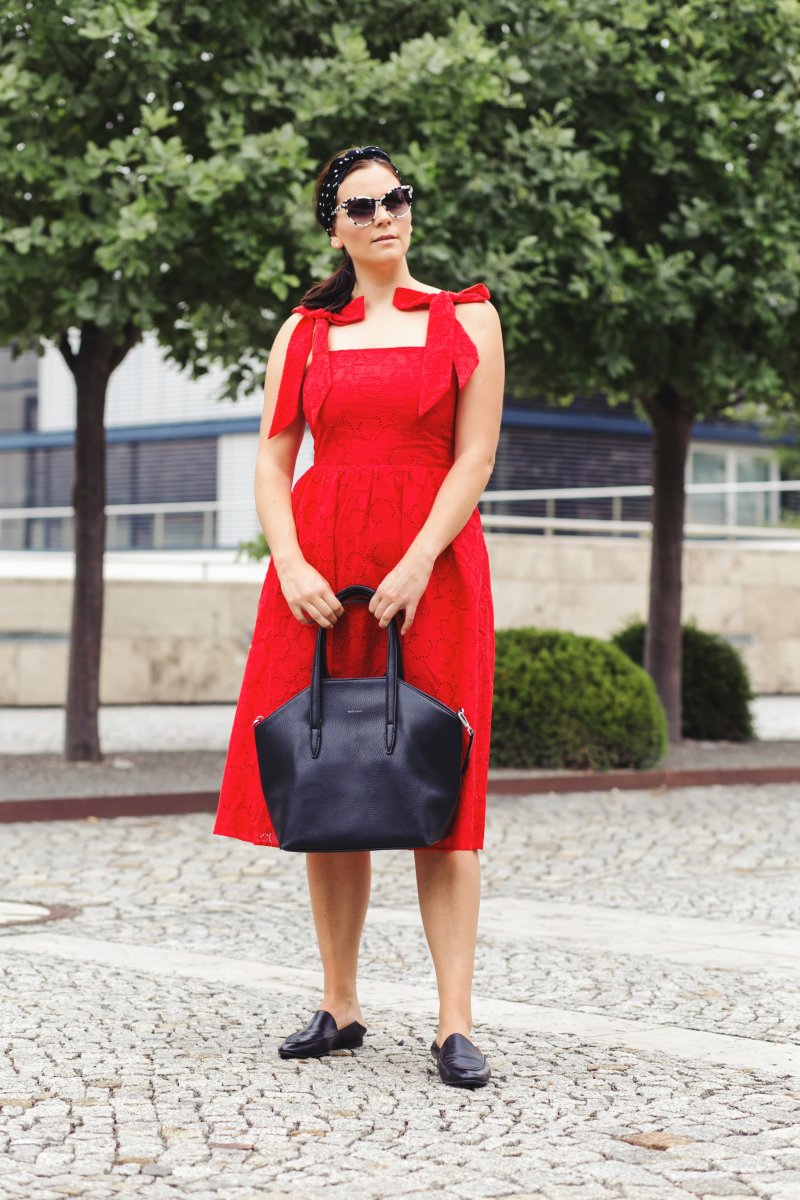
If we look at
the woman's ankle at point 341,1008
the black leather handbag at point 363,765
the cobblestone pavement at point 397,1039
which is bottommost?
the cobblestone pavement at point 397,1039

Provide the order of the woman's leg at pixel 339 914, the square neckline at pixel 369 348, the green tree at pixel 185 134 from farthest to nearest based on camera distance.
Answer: the green tree at pixel 185 134 < the woman's leg at pixel 339 914 < the square neckline at pixel 369 348

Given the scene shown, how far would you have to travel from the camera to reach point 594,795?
12328 mm

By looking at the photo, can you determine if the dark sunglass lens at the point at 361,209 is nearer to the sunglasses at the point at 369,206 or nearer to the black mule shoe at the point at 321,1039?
the sunglasses at the point at 369,206

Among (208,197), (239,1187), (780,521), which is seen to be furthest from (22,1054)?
(780,521)

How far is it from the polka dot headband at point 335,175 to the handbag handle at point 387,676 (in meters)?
0.99

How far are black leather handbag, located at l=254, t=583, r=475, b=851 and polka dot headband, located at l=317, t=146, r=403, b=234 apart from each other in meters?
1.17

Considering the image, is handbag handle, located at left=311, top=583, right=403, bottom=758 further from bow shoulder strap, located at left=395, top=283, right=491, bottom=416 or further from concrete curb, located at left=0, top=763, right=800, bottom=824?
concrete curb, located at left=0, top=763, right=800, bottom=824

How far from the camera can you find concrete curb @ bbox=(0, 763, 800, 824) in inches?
416

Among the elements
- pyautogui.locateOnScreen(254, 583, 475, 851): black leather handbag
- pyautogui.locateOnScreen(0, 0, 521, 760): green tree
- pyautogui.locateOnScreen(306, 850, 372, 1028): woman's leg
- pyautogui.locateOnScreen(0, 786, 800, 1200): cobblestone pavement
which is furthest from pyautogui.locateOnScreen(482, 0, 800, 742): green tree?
pyautogui.locateOnScreen(254, 583, 475, 851): black leather handbag

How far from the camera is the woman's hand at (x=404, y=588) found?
4305 mm

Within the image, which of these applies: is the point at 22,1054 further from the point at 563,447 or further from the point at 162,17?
the point at 563,447

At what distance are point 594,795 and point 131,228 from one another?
4.73 metres

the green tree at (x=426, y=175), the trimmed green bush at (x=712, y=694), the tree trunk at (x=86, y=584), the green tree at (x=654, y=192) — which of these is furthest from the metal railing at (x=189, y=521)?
the tree trunk at (x=86, y=584)

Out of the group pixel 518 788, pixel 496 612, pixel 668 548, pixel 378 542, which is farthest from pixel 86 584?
pixel 496 612
